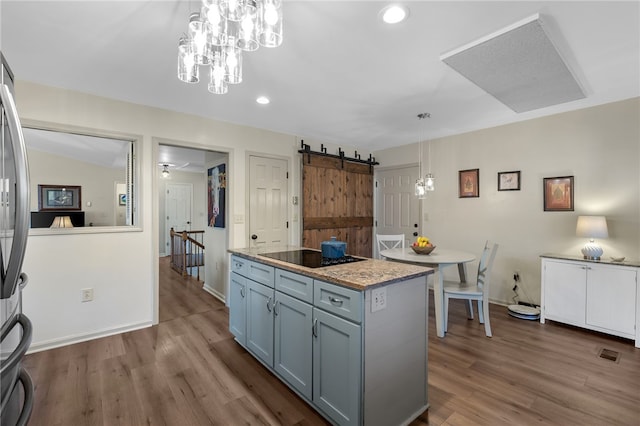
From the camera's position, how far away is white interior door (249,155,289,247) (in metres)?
3.99

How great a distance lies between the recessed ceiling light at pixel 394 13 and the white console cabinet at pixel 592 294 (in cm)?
299

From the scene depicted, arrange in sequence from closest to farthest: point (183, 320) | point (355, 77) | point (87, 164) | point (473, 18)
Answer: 1. point (473, 18)
2. point (355, 77)
3. point (183, 320)
4. point (87, 164)

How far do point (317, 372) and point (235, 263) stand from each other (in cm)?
130

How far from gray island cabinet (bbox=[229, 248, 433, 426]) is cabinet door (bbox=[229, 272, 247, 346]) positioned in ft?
1.48

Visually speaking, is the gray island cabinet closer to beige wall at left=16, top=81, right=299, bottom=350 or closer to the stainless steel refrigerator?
the stainless steel refrigerator

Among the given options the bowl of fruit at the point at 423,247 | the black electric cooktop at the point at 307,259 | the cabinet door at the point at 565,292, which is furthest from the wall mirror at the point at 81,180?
the cabinet door at the point at 565,292

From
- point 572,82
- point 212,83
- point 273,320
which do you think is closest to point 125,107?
point 212,83

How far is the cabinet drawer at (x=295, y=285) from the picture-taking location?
1.82 m

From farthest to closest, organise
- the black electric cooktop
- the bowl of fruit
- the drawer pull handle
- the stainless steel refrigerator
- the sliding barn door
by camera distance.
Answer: the sliding barn door < the bowl of fruit < the black electric cooktop < the drawer pull handle < the stainless steel refrigerator

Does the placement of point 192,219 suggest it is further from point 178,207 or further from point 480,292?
point 480,292

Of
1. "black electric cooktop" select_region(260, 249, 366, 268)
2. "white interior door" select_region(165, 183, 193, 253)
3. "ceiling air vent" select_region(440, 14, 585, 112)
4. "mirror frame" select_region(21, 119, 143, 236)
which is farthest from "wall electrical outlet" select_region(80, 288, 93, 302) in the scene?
"white interior door" select_region(165, 183, 193, 253)

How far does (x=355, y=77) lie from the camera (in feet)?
8.24

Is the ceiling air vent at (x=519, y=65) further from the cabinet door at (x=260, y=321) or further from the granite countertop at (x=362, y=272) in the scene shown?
the cabinet door at (x=260, y=321)

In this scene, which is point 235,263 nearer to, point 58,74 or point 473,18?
point 58,74
